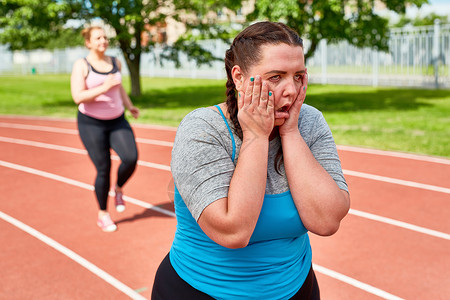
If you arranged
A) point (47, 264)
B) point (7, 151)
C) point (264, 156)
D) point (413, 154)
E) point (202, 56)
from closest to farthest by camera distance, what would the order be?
1. point (264, 156)
2. point (47, 264)
3. point (413, 154)
4. point (7, 151)
5. point (202, 56)

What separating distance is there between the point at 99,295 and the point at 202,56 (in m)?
16.6

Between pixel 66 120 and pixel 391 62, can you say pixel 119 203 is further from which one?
pixel 391 62

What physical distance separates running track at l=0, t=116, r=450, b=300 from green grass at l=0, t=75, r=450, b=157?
1616mm

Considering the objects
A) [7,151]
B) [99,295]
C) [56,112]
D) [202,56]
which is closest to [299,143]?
[99,295]

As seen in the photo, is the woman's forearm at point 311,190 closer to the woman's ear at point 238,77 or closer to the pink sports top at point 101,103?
the woman's ear at point 238,77

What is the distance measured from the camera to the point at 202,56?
19781 millimetres

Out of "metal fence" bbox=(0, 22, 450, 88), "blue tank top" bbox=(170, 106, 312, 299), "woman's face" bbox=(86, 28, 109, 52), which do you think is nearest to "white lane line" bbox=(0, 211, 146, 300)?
"woman's face" bbox=(86, 28, 109, 52)

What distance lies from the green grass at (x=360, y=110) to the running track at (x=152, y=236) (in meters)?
1.62

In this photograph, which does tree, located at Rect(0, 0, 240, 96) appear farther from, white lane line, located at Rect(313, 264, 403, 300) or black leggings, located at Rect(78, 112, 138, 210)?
white lane line, located at Rect(313, 264, 403, 300)

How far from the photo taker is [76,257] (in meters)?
4.64

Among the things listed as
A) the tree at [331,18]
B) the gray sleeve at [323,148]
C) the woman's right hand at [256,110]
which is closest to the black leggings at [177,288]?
the gray sleeve at [323,148]

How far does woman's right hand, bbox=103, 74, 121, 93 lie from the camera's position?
488cm

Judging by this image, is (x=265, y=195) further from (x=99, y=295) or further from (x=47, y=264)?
(x=47, y=264)

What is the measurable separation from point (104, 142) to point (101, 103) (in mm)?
386
